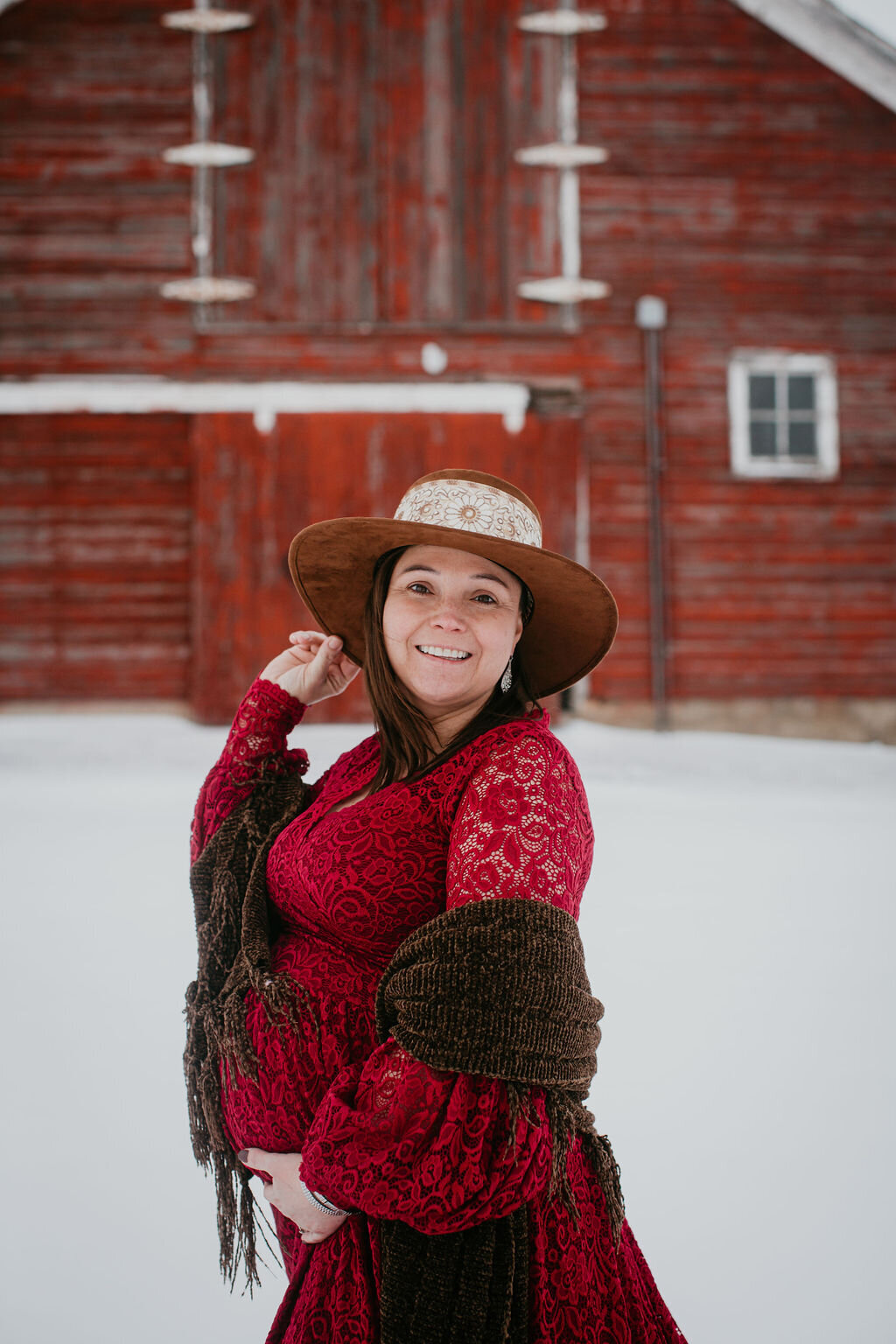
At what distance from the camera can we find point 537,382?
7582 millimetres

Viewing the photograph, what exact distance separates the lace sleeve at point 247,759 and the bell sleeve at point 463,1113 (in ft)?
1.77

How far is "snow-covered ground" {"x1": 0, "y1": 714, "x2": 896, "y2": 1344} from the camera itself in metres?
2.27

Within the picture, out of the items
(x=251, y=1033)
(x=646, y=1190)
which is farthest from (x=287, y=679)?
(x=646, y=1190)

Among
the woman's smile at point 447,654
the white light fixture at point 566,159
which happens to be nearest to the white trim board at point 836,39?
the white light fixture at point 566,159

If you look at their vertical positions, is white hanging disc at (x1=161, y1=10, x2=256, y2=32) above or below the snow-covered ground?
above

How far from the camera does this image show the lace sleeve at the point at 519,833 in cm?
120

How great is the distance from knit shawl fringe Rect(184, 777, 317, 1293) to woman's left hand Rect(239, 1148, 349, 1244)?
0.37 feet

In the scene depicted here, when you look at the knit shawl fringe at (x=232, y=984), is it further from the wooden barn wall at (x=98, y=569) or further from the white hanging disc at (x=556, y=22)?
the white hanging disc at (x=556, y=22)

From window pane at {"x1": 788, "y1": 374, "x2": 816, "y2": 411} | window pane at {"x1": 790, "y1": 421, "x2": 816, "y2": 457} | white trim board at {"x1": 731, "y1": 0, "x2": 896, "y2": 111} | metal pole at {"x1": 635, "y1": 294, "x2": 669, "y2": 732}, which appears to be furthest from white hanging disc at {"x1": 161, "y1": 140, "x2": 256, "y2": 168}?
window pane at {"x1": 790, "y1": 421, "x2": 816, "y2": 457}

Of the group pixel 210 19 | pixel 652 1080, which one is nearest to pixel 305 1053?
pixel 652 1080

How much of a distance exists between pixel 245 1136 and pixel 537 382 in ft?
22.1

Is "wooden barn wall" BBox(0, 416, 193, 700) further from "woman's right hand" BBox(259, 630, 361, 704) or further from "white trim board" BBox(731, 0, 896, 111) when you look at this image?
"woman's right hand" BBox(259, 630, 361, 704)

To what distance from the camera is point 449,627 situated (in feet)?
4.84

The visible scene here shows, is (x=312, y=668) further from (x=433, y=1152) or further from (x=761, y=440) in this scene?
(x=761, y=440)
